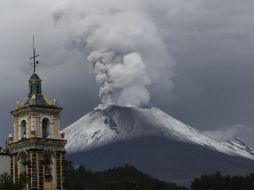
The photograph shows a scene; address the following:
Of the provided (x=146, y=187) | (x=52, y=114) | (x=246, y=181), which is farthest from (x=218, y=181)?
(x=52, y=114)

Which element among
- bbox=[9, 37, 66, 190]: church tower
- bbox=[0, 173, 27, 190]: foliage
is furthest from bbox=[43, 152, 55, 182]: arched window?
bbox=[0, 173, 27, 190]: foliage

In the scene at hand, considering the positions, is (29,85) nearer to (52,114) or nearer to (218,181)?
(52,114)

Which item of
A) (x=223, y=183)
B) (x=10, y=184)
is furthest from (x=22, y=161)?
(x=223, y=183)

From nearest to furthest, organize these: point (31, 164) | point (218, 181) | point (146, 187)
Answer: point (31, 164) < point (218, 181) < point (146, 187)

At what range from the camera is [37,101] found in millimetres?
102562

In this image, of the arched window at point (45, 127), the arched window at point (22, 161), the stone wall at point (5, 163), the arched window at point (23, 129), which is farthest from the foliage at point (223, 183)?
the arched window at point (22, 161)

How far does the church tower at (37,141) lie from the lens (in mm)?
100062

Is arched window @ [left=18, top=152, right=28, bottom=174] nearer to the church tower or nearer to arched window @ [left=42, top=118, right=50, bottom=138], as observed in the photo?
the church tower

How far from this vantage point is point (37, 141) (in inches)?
3949

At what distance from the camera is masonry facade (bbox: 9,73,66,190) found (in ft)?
328

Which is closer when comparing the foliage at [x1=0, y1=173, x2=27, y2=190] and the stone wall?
the foliage at [x1=0, y1=173, x2=27, y2=190]

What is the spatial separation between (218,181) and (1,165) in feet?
241

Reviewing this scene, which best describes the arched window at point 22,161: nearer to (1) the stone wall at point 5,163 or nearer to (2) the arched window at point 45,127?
(1) the stone wall at point 5,163

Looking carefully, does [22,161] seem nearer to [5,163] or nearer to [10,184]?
[5,163]
